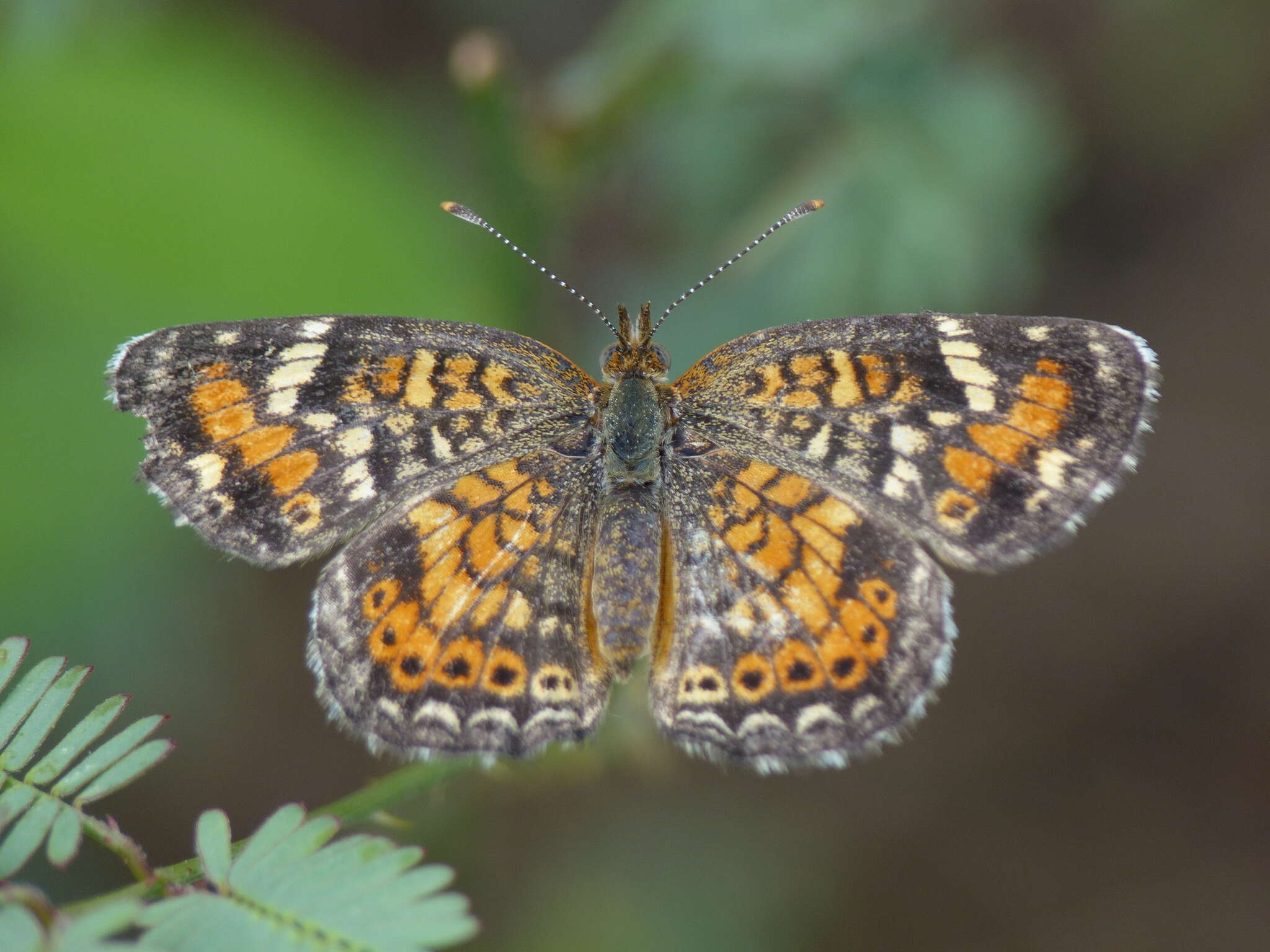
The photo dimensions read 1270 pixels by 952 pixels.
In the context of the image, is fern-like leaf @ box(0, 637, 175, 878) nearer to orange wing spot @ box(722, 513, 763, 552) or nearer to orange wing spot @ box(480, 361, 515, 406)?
orange wing spot @ box(480, 361, 515, 406)

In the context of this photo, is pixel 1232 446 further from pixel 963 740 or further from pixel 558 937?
pixel 558 937

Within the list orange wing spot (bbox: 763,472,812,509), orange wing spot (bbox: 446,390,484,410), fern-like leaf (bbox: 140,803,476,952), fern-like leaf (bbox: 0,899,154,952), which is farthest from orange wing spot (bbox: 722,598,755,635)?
fern-like leaf (bbox: 0,899,154,952)

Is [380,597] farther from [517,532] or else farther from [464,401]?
[464,401]

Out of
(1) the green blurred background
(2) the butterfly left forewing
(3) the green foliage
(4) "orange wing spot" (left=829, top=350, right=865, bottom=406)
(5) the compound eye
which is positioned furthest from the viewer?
(1) the green blurred background

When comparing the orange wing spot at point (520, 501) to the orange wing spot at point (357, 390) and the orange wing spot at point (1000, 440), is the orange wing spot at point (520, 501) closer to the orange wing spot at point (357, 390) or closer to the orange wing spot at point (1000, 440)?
the orange wing spot at point (357, 390)

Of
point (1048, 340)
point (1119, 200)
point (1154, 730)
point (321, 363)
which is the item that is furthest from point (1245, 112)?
point (321, 363)

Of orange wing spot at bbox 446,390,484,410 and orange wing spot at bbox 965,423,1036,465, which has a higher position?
orange wing spot at bbox 446,390,484,410

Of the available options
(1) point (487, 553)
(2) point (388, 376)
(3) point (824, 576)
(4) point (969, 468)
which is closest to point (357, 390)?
(2) point (388, 376)
